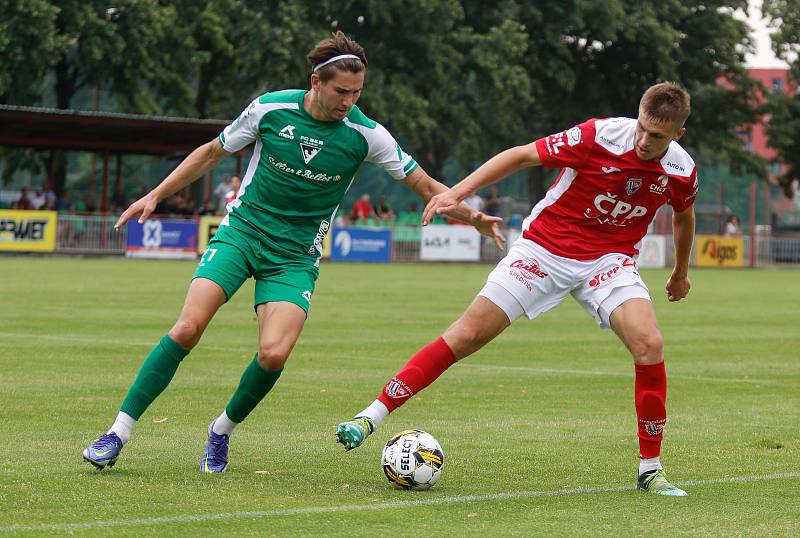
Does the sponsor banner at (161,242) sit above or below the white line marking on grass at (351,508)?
below

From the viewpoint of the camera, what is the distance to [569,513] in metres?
6.16

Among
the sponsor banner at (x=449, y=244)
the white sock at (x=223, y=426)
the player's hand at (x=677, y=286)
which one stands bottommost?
the sponsor banner at (x=449, y=244)

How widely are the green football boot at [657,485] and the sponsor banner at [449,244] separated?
1352 inches

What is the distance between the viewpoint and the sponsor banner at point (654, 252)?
143 feet

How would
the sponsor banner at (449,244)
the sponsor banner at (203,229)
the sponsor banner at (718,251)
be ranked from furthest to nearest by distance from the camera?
the sponsor banner at (718,251)
the sponsor banner at (449,244)
the sponsor banner at (203,229)

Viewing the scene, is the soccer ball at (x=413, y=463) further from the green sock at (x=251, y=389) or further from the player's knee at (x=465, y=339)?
the green sock at (x=251, y=389)

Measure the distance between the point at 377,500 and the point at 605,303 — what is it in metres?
1.63

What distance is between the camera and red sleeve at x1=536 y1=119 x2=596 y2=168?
23.5 feet

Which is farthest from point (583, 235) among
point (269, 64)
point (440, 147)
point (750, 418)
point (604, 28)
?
point (440, 147)

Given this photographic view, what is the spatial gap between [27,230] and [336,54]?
30789mm

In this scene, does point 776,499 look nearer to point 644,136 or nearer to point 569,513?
point 569,513

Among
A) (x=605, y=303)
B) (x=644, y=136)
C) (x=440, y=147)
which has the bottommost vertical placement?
(x=440, y=147)

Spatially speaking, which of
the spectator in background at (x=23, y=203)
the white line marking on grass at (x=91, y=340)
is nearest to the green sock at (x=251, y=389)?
the white line marking on grass at (x=91, y=340)

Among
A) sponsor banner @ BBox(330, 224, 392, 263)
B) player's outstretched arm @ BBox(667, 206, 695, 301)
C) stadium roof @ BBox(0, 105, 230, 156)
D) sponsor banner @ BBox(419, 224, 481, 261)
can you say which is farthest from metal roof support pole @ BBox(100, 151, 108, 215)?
player's outstretched arm @ BBox(667, 206, 695, 301)
